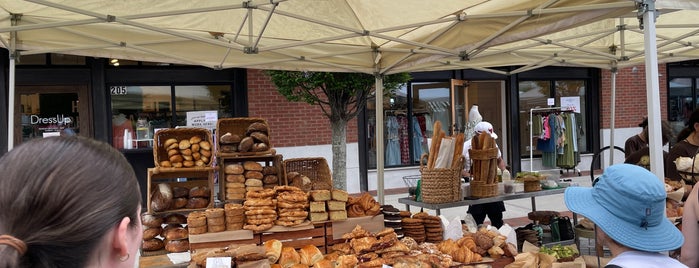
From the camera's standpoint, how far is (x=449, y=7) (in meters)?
4.54

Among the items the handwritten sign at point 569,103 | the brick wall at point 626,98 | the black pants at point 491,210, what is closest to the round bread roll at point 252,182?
the black pants at point 491,210

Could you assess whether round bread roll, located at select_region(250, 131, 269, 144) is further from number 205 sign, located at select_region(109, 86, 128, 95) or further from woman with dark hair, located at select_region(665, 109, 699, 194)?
number 205 sign, located at select_region(109, 86, 128, 95)

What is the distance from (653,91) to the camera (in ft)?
10.3

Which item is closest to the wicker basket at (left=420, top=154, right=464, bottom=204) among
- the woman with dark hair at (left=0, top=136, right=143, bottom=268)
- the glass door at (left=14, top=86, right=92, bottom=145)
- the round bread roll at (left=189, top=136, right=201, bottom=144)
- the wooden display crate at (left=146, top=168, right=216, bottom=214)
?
the wooden display crate at (left=146, top=168, right=216, bottom=214)

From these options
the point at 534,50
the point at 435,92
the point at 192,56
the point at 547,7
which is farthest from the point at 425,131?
the point at 547,7

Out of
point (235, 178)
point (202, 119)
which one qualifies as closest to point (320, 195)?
point (235, 178)

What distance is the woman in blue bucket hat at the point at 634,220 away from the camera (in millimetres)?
1897

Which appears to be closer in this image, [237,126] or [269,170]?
[269,170]

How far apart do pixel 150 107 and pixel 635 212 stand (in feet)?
31.3

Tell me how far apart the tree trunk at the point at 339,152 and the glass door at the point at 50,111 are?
4442 millimetres

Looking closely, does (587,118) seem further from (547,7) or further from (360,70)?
(547,7)

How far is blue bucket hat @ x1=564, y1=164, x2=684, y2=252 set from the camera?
1.91 meters

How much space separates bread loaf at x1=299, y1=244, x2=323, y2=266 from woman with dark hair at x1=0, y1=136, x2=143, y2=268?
3.02 metres

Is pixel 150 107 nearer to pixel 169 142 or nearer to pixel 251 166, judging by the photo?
pixel 169 142
